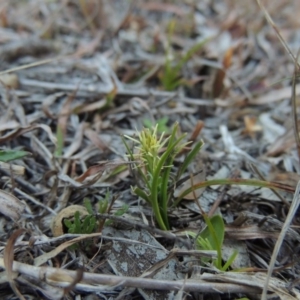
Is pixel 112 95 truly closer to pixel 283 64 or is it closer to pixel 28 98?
pixel 28 98

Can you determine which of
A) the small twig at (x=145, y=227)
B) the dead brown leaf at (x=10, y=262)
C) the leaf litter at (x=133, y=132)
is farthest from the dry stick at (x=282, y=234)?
the dead brown leaf at (x=10, y=262)

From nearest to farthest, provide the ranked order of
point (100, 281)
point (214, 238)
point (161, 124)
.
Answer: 1. point (100, 281)
2. point (214, 238)
3. point (161, 124)

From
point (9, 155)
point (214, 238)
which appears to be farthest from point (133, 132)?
point (214, 238)

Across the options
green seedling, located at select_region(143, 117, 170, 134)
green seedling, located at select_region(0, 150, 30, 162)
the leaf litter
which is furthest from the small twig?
green seedling, located at select_region(143, 117, 170, 134)

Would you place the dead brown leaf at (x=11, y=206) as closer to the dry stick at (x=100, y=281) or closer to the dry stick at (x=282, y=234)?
the dry stick at (x=100, y=281)

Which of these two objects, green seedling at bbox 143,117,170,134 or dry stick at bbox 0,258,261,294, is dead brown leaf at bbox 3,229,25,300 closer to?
dry stick at bbox 0,258,261,294

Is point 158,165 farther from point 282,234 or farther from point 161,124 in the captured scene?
point 161,124

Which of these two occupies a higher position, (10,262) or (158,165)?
(158,165)
